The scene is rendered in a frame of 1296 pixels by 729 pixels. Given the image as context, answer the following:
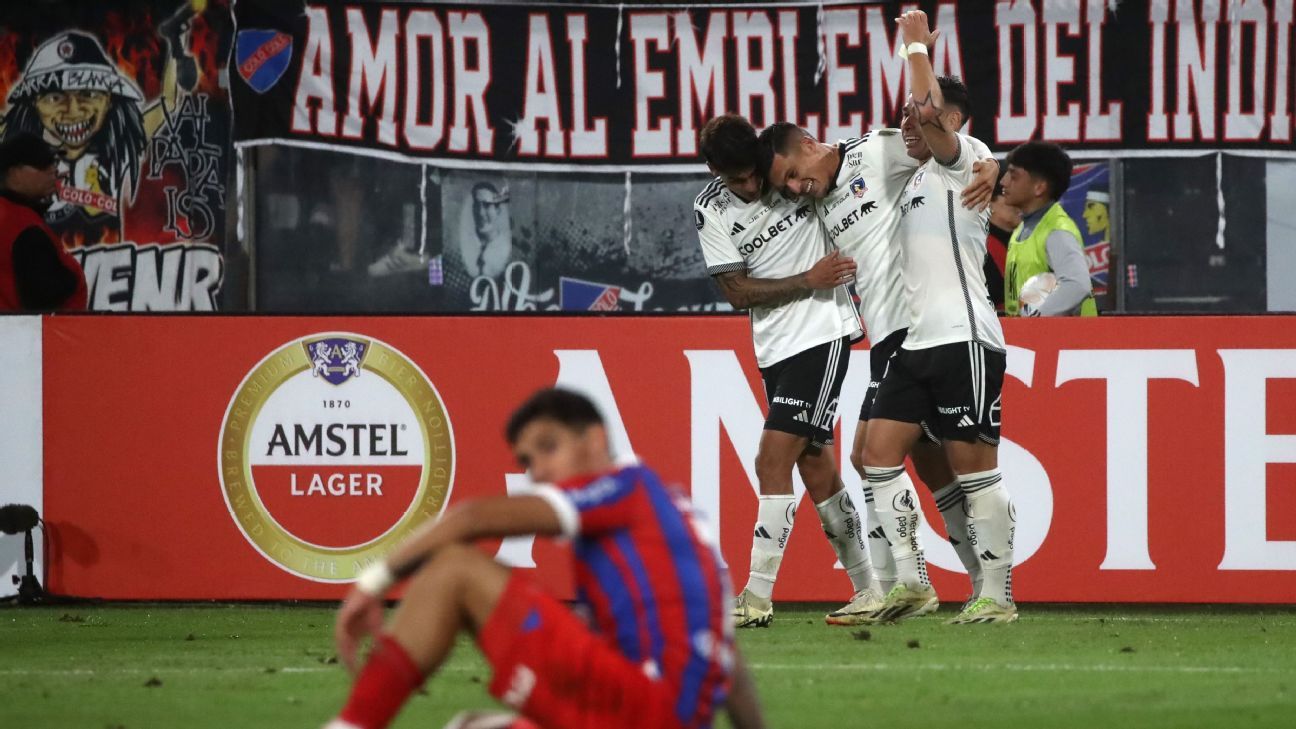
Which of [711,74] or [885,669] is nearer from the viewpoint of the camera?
[885,669]

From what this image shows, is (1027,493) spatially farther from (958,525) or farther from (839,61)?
(839,61)

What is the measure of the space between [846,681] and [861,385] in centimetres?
276

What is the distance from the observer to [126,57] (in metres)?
12.0

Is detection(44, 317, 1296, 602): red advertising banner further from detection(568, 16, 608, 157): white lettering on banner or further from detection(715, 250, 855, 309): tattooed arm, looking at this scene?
detection(568, 16, 608, 157): white lettering on banner

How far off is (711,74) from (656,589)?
823cm

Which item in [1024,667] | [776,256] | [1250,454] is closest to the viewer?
[1024,667]

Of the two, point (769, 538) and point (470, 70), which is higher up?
point (470, 70)

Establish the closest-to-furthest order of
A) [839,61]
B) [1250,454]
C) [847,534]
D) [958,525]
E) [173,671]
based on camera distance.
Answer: [173,671] → [847,534] → [958,525] → [1250,454] → [839,61]

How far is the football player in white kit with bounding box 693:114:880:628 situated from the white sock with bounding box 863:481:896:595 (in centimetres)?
9

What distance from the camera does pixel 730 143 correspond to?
6.95m

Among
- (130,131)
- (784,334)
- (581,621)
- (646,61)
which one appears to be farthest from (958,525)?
(130,131)

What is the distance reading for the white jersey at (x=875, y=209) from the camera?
23.6 feet

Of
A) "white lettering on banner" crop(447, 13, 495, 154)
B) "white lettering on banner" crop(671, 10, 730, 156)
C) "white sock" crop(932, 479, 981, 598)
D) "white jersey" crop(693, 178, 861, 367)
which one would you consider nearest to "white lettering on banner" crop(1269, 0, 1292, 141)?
"white lettering on banner" crop(671, 10, 730, 156)

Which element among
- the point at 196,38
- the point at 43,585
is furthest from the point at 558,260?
the point at 43,585
